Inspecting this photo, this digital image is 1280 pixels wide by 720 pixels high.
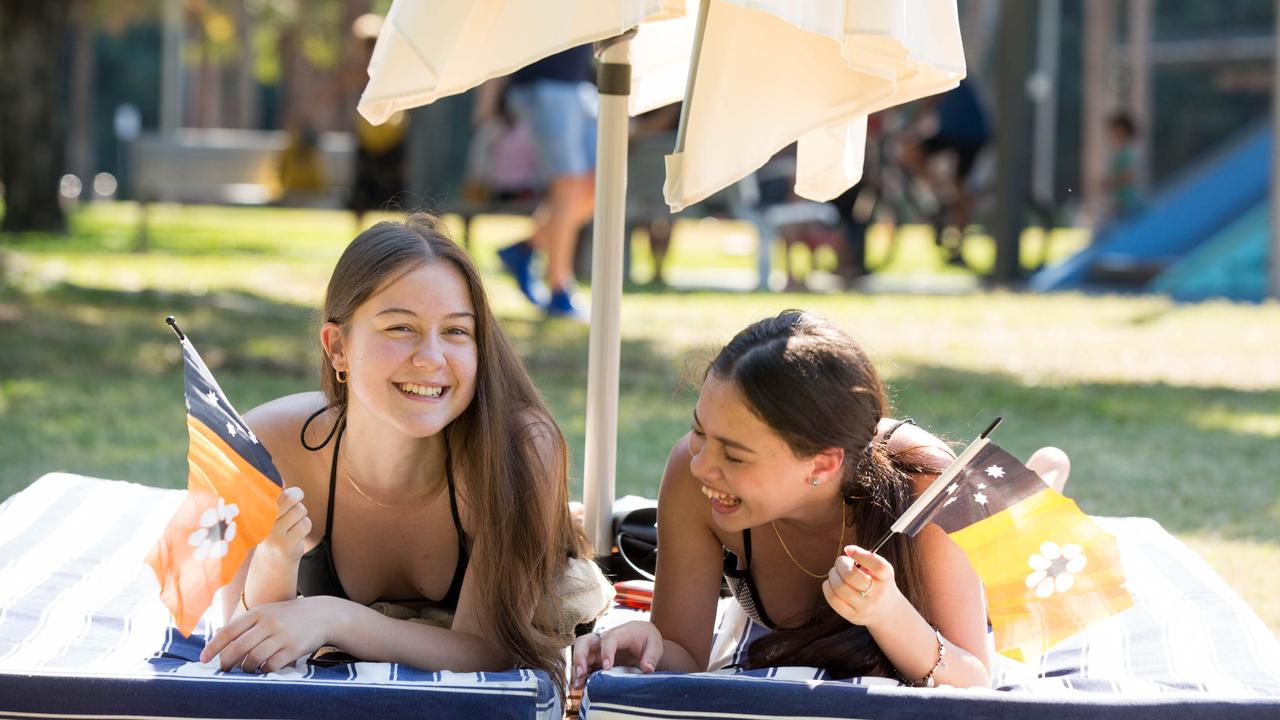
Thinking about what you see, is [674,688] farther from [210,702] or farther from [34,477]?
[34,477]

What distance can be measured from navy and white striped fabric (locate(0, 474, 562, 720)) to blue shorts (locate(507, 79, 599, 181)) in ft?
17.0

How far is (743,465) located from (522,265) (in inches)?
288

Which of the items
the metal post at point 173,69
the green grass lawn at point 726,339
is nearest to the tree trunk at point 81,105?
the metal post at point 173,69

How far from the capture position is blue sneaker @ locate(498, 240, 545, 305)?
31.9ft

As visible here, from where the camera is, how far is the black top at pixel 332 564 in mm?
2977

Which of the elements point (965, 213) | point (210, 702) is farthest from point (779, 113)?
point (965, 213)

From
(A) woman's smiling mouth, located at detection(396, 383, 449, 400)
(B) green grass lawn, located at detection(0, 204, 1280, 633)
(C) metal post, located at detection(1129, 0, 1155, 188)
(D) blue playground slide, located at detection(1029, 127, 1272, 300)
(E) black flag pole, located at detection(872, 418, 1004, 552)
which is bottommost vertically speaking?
(D) blue playground slide, located at detection(1029, 127, 1272, 300)

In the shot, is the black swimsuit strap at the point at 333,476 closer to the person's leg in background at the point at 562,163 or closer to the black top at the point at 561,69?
the person's leg in background at the point at 562,163

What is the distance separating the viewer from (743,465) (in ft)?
8.51

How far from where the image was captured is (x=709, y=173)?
292 cm

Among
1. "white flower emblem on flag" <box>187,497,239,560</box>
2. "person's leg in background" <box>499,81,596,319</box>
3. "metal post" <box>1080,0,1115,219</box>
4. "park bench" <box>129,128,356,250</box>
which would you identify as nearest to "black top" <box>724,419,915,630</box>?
"white flower emblem on flag" <box>187,497,239,560</box>

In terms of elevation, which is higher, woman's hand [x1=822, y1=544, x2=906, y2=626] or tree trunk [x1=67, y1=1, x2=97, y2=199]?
woman's hand [x1=822, y1=544, x2=906, y2=626]

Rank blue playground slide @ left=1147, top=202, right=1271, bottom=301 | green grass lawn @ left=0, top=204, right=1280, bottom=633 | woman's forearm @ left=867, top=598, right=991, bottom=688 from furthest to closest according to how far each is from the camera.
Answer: blue playground slide @ left=1147, top=202, right=1271, bottom=301, green grass lawn @ left=0, top=204, right=1280, bottom=633, woman's forearm @ left=867, top=598, right=991, bottom=688

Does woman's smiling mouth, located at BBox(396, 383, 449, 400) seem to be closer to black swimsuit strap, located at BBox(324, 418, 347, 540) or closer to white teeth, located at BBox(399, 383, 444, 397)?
white teeth, located at BBox(399, 383, 444, 397)
